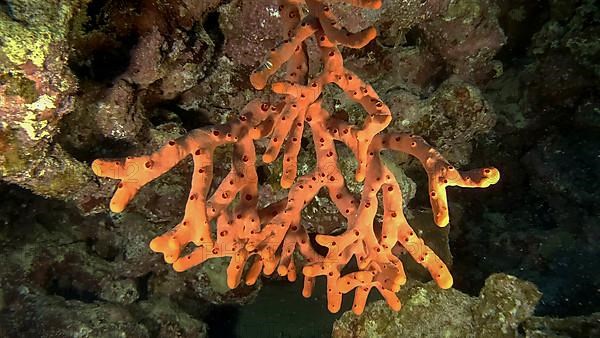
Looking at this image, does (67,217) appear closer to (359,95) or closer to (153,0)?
(153,0)

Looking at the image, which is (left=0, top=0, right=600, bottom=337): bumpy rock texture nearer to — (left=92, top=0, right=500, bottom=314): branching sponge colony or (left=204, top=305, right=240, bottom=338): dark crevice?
(left=204, top=305, right=240, bottom=338): dark crevice

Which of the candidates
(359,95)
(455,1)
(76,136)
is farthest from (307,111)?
(455,1)

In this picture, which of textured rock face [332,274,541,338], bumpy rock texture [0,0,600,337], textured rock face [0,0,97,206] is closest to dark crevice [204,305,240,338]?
bumpy rock texture [0,0,600,337]

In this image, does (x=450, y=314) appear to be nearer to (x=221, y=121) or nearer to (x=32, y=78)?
(x=221, y=121)

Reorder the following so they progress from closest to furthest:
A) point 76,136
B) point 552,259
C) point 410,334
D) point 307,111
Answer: point 307,111
point 76,136
point 410,334
point 552,259

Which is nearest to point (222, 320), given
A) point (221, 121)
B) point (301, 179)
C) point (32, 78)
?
point (221, 121)

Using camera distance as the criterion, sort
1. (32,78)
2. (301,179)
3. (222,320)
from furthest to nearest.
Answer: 1. (222,320)
2. (301,179)
3. (32,78)
